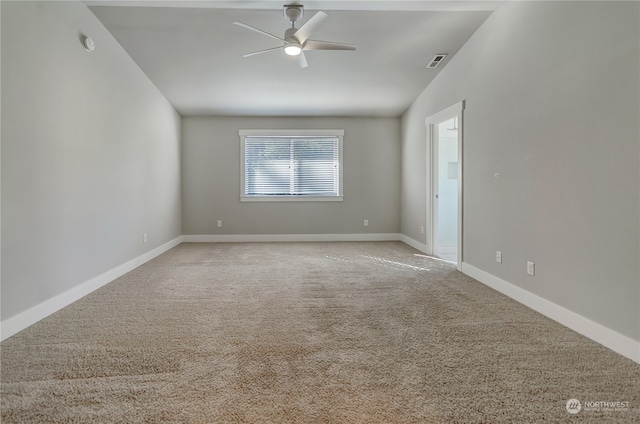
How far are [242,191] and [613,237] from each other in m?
5.45

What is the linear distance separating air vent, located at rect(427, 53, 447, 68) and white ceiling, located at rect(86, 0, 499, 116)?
78 millimetres

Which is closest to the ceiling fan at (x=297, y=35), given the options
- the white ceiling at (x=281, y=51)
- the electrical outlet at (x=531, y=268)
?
the white ceiling at (x=281, y=51)

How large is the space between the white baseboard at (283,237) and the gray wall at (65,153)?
6.28 feet

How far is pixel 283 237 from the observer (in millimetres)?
6246

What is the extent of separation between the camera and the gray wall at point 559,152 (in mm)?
1870

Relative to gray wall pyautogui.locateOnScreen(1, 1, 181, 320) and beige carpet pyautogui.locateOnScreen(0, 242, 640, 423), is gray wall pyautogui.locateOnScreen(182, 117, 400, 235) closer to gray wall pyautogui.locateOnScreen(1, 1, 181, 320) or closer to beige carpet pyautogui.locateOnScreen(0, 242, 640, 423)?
gray wall pyautogui.locateOnScreen(1, 1, 181, 320)

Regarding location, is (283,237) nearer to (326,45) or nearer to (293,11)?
(326,45)

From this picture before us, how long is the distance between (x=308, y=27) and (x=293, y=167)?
3.49 m

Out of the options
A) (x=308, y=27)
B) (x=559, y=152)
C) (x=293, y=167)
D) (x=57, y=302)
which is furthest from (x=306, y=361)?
(x=293, y=167)

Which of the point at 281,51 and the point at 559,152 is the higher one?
the point at 281,51

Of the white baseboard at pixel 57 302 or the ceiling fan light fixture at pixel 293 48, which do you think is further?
the ceiling fan light fixture at pixel 293 48

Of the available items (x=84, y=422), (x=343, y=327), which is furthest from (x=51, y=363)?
(x=343, y=327)

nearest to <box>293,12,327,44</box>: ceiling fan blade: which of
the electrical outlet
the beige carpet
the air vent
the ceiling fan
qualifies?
the ceiling fan

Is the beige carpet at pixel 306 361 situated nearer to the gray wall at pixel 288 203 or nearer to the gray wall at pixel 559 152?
the gray wall at pixel 559 152
